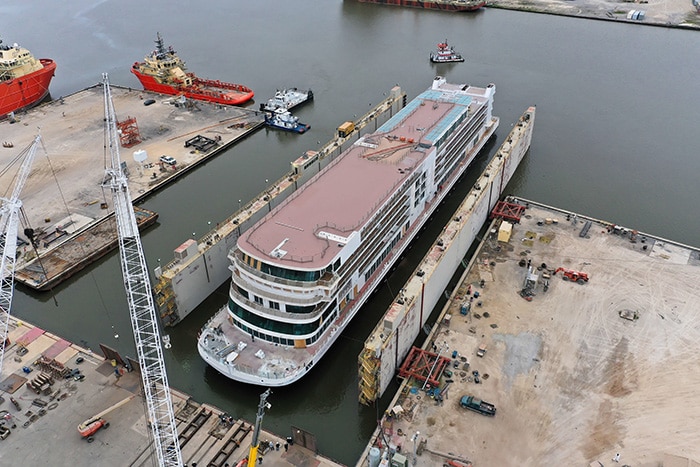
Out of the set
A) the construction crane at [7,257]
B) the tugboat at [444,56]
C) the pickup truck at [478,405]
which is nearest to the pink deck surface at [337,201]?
the pickup truck at [478,405]

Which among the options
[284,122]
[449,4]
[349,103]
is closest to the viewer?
[284,122]

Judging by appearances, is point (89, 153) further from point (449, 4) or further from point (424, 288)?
point (449, 4)

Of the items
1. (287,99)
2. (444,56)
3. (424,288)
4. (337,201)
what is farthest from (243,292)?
(444,56)

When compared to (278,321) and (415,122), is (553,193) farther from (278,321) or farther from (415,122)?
(278,321)

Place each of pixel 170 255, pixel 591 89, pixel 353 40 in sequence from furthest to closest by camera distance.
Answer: pixel 353 40
pixel 591 89
pixel 170 255

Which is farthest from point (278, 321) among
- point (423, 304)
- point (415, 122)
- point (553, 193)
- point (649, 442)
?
point (553, 193)
